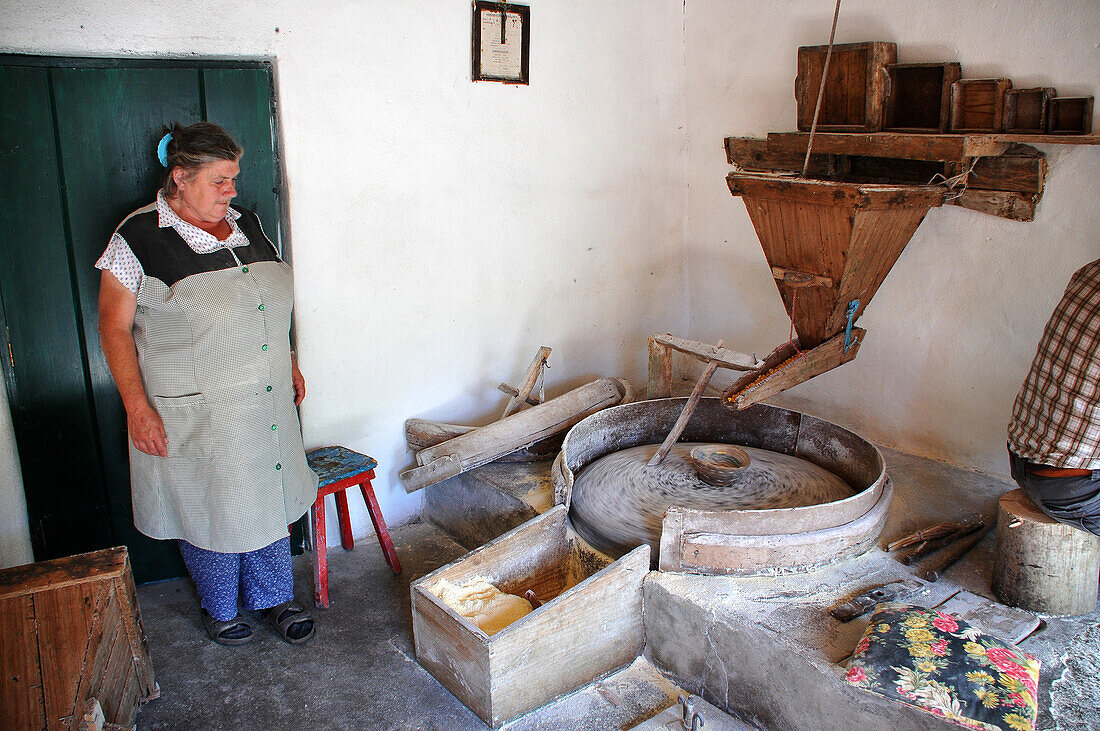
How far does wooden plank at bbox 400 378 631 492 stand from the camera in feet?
11.1

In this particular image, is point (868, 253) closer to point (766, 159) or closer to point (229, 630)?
point (766, 159)

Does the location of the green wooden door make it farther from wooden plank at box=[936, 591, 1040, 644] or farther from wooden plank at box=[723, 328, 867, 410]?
wooden plank at box=[936, 591, 1040, 644]

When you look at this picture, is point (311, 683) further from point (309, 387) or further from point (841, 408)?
point (841, 408)

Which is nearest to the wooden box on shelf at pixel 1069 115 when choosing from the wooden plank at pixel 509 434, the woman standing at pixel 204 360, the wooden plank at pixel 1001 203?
the wooden plank at pixel 1001 203

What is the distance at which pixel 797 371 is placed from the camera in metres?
3.01

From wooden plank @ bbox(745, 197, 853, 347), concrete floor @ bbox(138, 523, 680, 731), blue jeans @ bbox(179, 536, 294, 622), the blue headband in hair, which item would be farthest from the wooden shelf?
blue jeans @ bbox(179, 536, 294, 622)

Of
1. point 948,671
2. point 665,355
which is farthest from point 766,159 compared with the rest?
point 948,671

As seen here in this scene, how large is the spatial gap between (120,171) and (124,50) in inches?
16.0

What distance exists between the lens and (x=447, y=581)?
111 inches

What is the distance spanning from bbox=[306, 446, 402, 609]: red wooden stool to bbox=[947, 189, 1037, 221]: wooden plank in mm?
2481

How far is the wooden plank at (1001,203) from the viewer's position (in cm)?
308

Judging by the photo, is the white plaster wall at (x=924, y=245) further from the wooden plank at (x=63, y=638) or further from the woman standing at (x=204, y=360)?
the wooden plank at (x=63, y=638)

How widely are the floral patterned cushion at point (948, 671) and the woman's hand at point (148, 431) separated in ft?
7.14

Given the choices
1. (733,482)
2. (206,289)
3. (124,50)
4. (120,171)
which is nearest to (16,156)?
(120,171)
